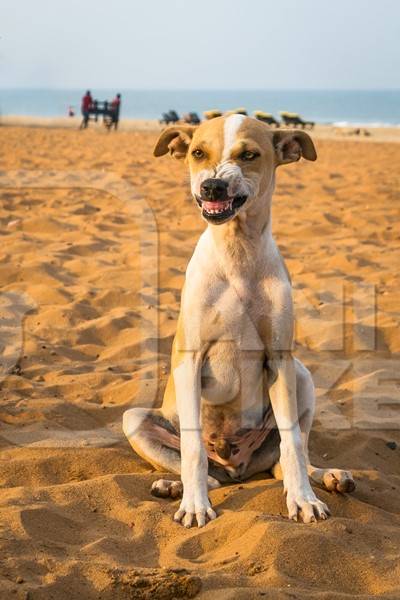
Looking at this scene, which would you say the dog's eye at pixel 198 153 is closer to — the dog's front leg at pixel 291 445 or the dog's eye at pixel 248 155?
the dog's eye at pixel 248 155

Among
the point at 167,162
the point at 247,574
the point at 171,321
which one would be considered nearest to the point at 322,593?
the point at 247,574

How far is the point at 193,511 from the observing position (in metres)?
3.93

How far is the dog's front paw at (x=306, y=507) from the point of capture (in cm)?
389

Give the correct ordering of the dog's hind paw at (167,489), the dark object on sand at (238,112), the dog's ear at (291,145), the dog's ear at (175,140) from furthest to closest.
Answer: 1. the dark object on sand at (238,112)
2. the dog's ear at (175,140)
3. the dog's ear at (291,145)
4. the dog's hind paw at (167,489)

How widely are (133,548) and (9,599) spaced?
77 cm

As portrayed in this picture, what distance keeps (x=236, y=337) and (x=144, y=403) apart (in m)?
1.59

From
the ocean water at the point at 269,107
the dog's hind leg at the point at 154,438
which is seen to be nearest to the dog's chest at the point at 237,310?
the dog's hind leg at the point at 154,438

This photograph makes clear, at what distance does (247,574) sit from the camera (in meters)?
3.30

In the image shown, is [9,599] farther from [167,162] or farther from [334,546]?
[167,162]

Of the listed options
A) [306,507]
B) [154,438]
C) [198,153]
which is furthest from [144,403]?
[198,153]

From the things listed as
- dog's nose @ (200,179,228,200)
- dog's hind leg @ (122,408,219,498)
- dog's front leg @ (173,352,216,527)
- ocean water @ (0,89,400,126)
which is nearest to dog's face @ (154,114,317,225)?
dog's nose @ (200,179,228,200)

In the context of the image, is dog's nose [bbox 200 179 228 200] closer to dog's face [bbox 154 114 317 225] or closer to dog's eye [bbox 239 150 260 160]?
dog's face [bbox 154 114 317 225]

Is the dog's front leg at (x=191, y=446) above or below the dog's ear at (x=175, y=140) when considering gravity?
below

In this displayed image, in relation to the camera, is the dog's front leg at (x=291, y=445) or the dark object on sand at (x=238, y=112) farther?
the dark object on sand at (x=238, y=112)
